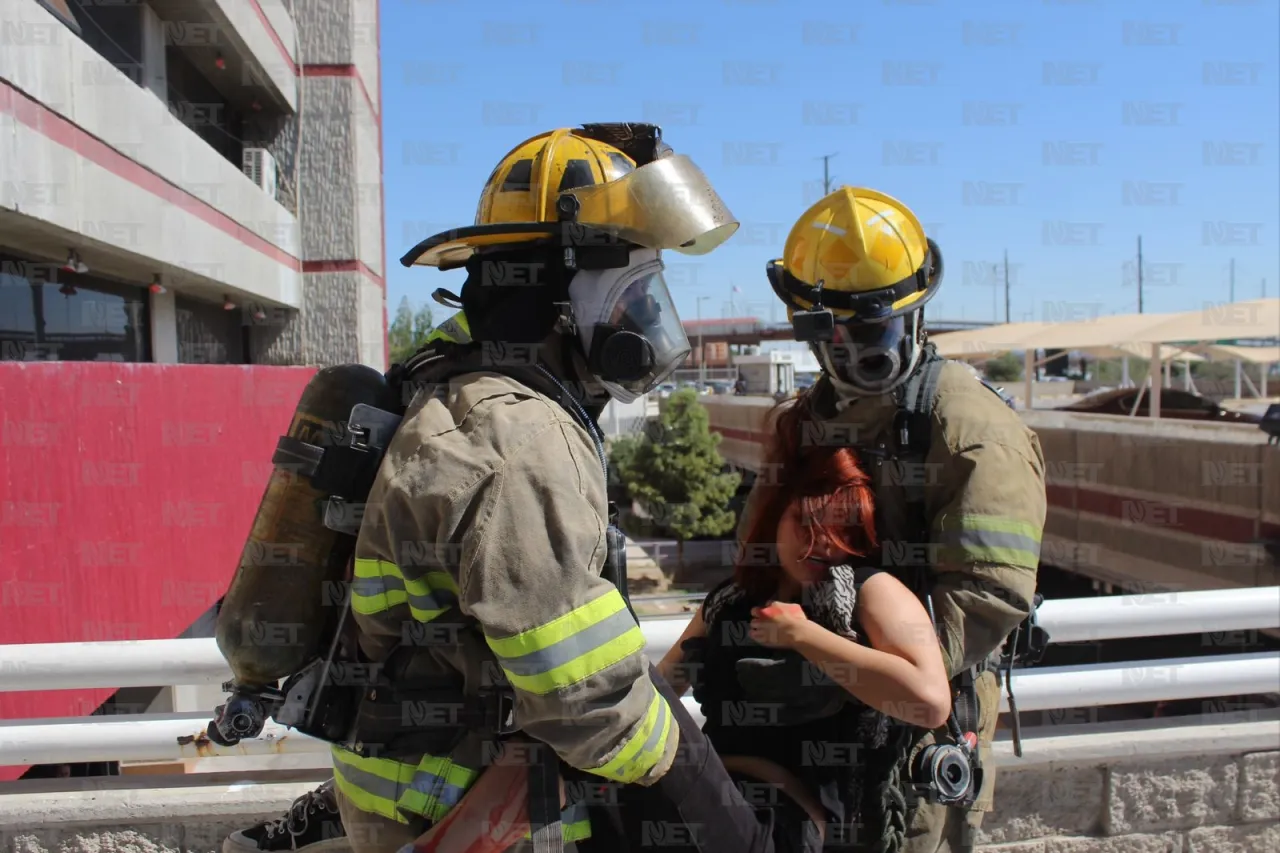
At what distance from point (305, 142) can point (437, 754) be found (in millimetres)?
11340

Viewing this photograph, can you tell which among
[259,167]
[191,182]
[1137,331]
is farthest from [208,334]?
[1137,331]

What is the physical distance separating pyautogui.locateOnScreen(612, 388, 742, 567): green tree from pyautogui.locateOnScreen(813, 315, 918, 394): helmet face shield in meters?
28.0

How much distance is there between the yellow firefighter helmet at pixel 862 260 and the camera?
2379 millimetres

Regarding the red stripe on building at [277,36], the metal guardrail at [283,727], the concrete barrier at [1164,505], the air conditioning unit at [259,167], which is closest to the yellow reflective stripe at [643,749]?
the metal guardrail at [283,727]

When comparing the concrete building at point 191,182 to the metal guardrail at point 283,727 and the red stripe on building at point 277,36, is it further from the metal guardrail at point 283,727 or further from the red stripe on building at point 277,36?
the metal guardrail at point 283,727

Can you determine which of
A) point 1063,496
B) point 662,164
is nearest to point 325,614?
point 662,164

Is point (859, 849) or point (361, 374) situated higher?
point (361, 374)

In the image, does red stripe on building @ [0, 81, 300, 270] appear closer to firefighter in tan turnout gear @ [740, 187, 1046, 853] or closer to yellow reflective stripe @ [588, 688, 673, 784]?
firefighter in tan turnout gear @ [740, 187, 1046, 853]

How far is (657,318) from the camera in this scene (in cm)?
191

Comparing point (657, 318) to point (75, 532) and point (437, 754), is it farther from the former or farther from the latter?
point (75, 532)

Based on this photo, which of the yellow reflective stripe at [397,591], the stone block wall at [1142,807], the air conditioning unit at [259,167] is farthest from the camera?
the air conditioning unit at [259,167]

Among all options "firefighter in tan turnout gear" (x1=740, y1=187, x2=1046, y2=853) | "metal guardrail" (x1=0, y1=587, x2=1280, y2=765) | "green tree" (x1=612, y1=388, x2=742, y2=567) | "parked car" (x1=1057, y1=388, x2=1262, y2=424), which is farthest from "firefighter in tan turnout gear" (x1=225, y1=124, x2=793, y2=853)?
"green tree" (x1=612, y1=388, x2=742, y2=567)

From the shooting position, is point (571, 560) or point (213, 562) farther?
point (213, 562)

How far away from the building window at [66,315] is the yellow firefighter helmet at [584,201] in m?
5.51
